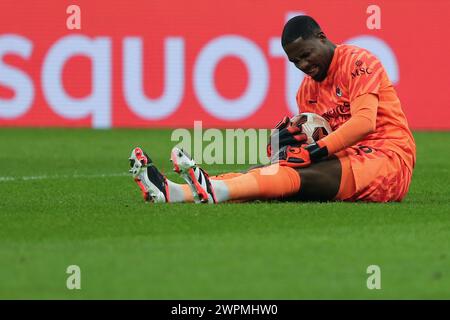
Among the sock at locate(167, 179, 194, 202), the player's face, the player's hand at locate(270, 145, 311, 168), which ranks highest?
the player's face

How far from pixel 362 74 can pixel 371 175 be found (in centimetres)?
68

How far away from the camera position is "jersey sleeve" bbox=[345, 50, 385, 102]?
805 cm

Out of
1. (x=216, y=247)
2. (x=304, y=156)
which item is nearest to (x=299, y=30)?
(x=304, y=156)

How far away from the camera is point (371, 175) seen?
8008 mm

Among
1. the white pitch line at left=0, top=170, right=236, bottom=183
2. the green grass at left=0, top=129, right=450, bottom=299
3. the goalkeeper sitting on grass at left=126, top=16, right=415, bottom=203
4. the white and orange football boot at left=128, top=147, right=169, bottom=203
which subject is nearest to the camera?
the green grass at left=0, top=129, right=450, bottom=299

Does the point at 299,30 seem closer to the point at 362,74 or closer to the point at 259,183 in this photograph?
the point at 362,74

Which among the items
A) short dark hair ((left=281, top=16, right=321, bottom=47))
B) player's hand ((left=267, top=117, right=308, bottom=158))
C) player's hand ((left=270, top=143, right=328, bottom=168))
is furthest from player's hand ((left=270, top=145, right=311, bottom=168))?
short dark hair ((left=281, top=16, right=321, bottom=47))

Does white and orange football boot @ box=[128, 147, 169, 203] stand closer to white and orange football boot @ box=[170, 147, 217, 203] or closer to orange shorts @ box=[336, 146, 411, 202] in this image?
white and orange football boot @ box=[170, 147, 217, 203]

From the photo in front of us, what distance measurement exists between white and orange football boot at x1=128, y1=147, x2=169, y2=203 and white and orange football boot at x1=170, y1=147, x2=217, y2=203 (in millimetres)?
183

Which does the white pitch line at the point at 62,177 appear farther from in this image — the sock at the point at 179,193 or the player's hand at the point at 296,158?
the player's hand at the point at 296,158

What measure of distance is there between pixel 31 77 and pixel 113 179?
6321 mm

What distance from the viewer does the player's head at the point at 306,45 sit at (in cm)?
802

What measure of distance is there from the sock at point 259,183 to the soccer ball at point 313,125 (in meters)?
0.39
